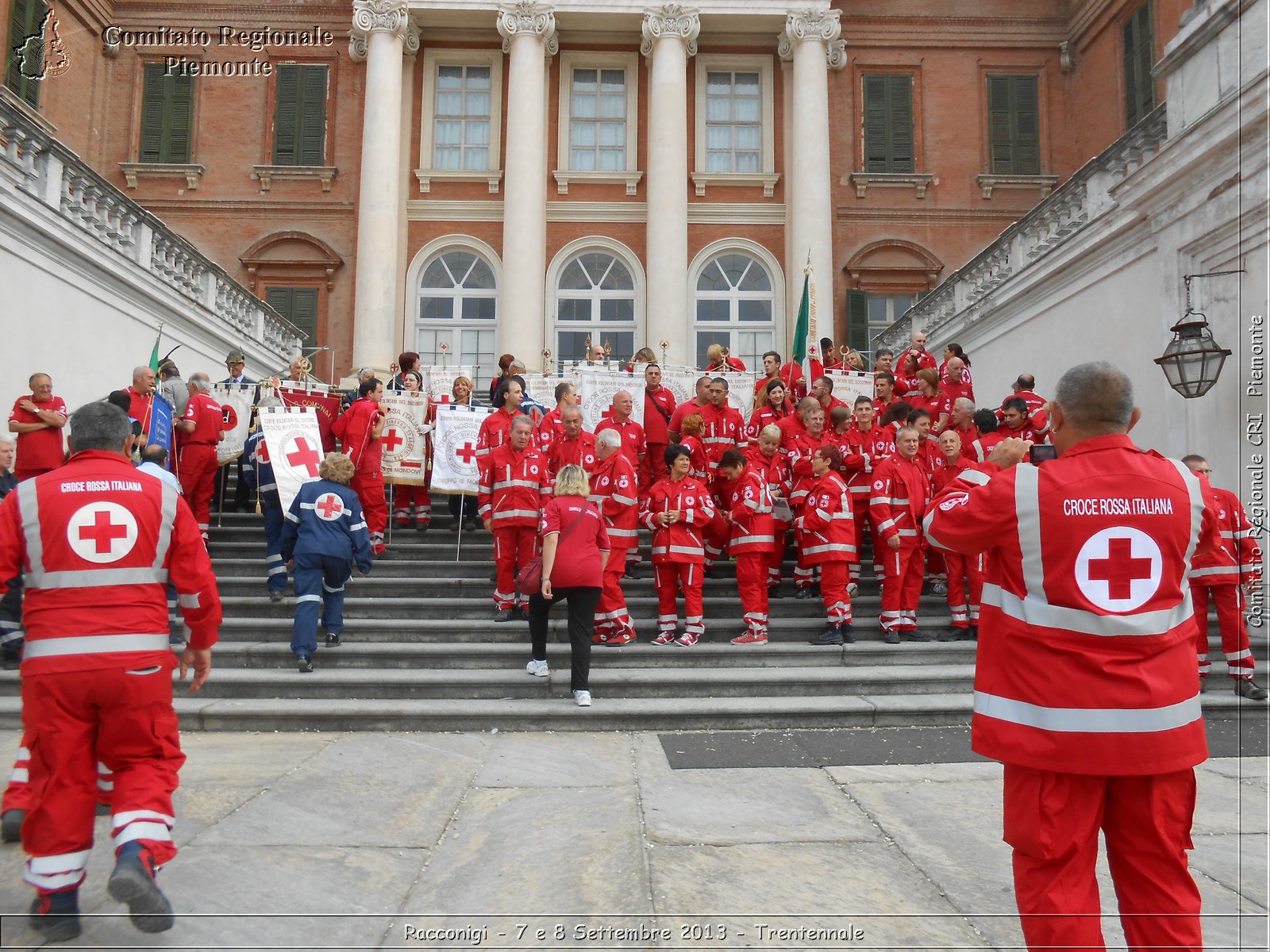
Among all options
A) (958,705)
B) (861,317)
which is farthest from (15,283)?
(861,317)

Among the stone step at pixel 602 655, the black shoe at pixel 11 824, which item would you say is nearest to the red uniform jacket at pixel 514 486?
the stone step at pixel 602 655

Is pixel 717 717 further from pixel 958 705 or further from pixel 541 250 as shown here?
pixel 541 250

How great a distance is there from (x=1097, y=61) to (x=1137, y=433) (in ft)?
53.8

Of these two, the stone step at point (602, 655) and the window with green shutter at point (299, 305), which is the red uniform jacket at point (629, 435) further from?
the window with green shutter at point (299, 305)

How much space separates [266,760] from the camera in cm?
614

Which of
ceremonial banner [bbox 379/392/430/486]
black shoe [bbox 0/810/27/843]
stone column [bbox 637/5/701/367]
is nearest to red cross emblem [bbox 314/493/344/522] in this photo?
ceremonial banner [bbox 379/392/430/486]

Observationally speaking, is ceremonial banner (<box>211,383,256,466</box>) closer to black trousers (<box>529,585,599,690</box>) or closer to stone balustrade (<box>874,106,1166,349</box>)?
black trousers (<box>529,585,599,690</box>)

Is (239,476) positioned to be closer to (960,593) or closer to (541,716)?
(541,716)

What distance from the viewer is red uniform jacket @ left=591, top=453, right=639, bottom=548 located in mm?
8914

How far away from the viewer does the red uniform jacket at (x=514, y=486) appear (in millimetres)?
8992

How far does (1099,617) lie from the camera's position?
9.46 feet

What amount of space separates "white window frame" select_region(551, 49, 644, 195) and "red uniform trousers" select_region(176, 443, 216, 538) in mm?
15756

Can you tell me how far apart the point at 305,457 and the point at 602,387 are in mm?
4849

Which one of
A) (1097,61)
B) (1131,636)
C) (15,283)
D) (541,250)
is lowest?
(1131,636)
